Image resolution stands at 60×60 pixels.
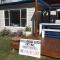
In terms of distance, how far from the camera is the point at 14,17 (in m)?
20.5

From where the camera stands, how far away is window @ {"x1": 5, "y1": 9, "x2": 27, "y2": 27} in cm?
1959

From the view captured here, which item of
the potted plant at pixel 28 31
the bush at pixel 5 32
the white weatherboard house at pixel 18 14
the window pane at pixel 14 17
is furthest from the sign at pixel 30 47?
the window pane at pixel 14 17

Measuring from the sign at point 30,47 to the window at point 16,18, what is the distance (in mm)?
9303

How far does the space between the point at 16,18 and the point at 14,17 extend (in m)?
0.31

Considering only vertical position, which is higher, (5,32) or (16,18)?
(16,18)

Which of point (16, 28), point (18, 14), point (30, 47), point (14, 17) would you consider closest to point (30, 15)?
point (18, 14)

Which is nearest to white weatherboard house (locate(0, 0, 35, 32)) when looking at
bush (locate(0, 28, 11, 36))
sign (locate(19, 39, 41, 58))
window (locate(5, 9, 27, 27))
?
window (locate(5, 9, 27, 27))

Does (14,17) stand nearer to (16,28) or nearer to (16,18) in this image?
(16,18)

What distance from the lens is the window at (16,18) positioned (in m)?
19.6

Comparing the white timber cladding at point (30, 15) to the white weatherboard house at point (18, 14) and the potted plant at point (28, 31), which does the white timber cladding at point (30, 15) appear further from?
the potted plant at point (28, 31)

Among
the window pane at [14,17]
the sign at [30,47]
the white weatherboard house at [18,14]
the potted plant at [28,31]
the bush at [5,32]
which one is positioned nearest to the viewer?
the sign at [30,47]

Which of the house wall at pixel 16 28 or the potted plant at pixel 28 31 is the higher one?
the house wall at pixel 16 28

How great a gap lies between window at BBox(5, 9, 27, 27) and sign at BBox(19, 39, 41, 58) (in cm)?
930

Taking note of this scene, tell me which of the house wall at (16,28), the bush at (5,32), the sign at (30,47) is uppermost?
the house wall at (16,28)
